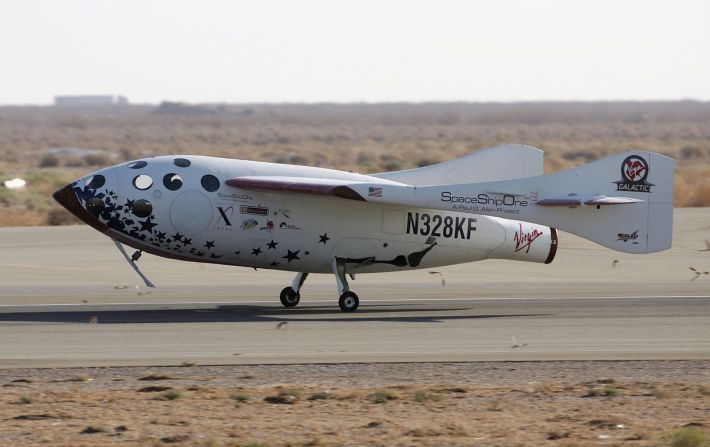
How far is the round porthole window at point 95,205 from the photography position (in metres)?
20.0

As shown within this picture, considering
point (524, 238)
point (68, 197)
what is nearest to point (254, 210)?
point (68, 197)

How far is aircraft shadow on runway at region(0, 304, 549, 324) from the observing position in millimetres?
19594

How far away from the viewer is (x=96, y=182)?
20.1 meters

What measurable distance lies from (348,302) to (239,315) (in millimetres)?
1853

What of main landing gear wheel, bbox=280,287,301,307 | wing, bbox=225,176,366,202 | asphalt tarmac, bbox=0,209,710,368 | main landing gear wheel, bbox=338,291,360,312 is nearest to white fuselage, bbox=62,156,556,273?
wing, bbox=225,176,366,202

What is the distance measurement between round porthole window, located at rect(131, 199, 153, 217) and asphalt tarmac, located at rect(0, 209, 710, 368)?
1.72 metres

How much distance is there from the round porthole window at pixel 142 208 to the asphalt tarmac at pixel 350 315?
67.6 inches

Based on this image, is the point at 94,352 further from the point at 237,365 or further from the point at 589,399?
the point at 589,399

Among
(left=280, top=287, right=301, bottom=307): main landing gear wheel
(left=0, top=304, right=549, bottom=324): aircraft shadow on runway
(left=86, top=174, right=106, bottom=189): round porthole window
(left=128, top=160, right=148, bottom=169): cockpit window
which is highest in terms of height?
(left=128, top=160, right=148, bottom=169): cockpit window

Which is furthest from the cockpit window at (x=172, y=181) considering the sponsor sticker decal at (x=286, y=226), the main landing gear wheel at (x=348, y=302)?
the main landing gear wheel at (x=348, y=302)

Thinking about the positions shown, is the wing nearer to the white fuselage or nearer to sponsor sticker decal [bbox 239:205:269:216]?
the white fuselage

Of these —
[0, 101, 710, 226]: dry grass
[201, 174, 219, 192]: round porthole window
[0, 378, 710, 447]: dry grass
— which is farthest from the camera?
[0, 101, 710, 226]: dry grass

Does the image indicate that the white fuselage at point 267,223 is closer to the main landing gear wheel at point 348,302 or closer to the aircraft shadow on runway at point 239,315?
the main landing gear wheel at point 348,302

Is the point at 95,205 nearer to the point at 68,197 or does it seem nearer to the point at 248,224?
the point at 68,197
